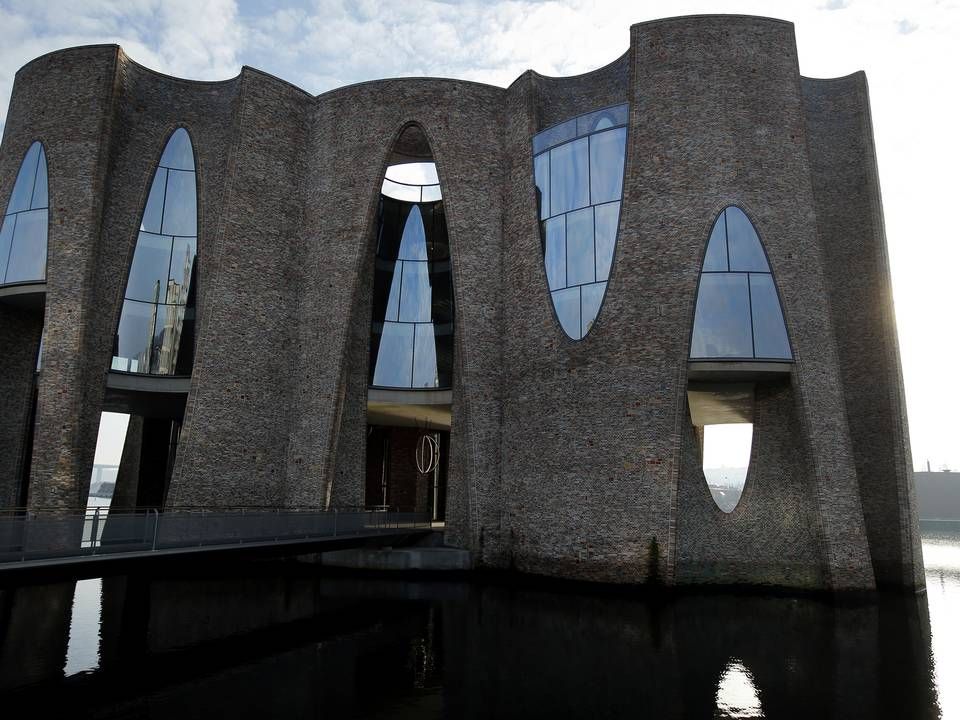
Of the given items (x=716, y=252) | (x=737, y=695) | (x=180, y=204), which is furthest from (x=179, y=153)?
(x=737, y=695)

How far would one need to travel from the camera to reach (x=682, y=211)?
61.0 ft

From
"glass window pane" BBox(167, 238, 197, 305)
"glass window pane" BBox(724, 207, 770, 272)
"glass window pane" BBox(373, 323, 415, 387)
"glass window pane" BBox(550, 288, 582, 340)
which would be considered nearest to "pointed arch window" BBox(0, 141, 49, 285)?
"glass window pane" BBox(167, 238, 197, 305)

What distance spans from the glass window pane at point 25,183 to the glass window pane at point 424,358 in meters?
12.8

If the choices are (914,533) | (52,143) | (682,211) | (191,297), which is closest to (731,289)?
(682,211)

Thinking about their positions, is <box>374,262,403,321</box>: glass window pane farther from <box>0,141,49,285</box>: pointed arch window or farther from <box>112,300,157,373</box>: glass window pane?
<box>0,141,49,285</box>: pointed arch window

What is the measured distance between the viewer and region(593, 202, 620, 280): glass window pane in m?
19.5

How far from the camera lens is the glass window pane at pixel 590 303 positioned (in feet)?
63.6

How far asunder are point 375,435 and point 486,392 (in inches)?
406

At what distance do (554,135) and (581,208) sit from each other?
110 inches

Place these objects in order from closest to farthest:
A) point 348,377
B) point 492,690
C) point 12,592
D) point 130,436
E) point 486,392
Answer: point 492,690
point 12,592
point 486,392
point 348,377
point 130,436

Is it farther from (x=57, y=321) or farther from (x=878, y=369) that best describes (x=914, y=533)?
(x=57, y=321)

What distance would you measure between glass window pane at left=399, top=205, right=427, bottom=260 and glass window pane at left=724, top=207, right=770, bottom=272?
37.6 ft

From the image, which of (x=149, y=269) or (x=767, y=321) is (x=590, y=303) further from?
(x=149, y=269)

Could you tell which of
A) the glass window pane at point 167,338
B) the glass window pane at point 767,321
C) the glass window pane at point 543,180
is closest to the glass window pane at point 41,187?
the glass window pane at point 167,338
